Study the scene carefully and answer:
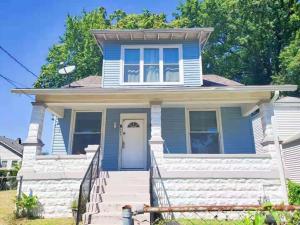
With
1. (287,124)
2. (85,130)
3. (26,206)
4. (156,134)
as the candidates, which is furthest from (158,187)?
(287,124)

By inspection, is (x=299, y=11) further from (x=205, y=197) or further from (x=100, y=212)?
(x=100, y=212)

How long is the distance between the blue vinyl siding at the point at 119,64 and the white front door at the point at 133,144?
1.84 metres

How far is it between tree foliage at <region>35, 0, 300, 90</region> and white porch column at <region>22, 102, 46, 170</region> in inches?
652

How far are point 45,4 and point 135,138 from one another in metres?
7.49

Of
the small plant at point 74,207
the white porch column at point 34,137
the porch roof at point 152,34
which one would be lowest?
the small plant at point 74,207

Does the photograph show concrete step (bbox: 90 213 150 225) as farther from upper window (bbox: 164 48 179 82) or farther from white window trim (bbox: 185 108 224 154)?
upper window (bbox: 164 48 179 82)

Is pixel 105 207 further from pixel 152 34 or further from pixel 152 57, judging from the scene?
pixel 152 34

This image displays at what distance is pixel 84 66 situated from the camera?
24.8 m

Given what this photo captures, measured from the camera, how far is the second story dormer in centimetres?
1101

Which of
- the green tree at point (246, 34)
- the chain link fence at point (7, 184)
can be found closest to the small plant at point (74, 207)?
the chain link fence at point (7, 184)

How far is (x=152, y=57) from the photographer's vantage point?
1125cm

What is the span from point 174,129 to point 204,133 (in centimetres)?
128

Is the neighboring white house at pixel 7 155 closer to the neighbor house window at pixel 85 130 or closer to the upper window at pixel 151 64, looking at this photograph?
the neighbor house window at pixel 85 130

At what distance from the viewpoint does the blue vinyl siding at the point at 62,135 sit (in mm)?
10984
